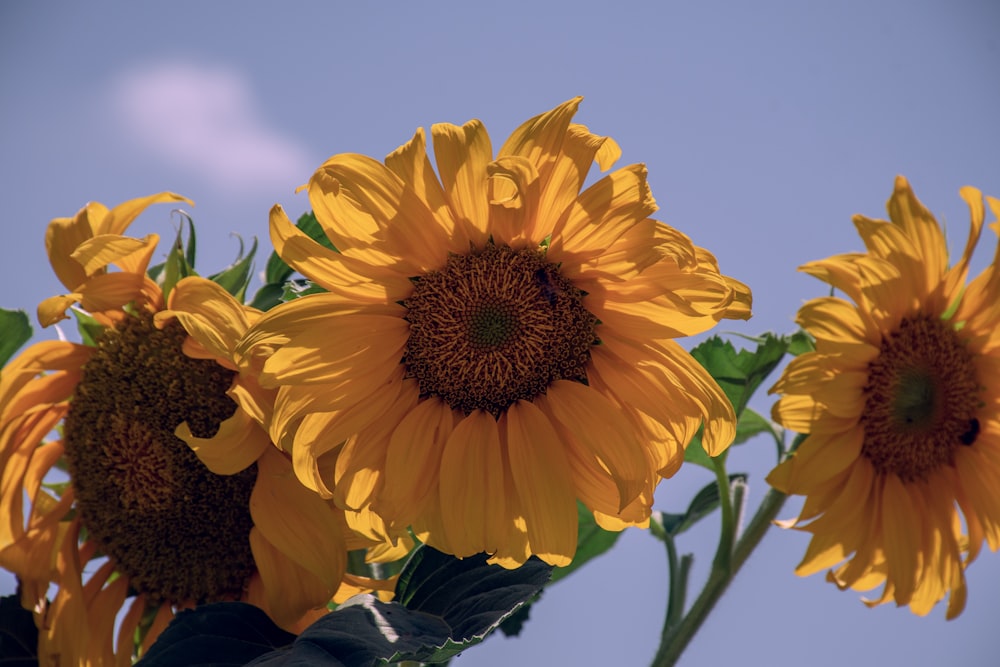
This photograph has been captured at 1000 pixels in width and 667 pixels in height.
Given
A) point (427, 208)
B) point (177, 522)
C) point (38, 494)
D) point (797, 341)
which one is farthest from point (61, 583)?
point (797, 341)

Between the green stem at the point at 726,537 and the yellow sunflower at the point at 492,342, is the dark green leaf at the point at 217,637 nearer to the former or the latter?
the yellow sunflower at the point at 492,342

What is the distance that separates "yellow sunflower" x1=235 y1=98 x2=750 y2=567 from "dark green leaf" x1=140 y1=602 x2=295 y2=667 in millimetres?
196

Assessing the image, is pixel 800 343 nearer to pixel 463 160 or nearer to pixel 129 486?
pixel 463 160

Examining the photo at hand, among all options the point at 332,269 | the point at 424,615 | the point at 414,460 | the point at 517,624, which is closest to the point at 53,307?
the point at 332,269

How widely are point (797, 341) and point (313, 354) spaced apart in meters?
0.70

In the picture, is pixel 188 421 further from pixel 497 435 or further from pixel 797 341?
pixel 797 341

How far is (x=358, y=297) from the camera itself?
1.16 meters

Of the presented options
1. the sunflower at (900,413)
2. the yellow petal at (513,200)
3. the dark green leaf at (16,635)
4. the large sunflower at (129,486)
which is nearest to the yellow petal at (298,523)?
the large sunflower at (129,486)

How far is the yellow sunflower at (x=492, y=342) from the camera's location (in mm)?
1064

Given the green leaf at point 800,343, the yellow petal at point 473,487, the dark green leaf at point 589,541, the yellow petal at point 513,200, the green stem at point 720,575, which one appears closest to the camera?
the yellow petal at point 513,200

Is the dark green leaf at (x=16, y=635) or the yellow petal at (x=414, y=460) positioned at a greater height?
the yellow petal at (x=414, y=460)

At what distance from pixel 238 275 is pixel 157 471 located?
28 cm

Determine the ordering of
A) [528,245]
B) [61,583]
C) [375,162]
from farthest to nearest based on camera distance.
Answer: [61,583]
[528,245]
[375,162]

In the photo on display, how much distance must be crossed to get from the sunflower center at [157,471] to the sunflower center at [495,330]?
0.83 ft
